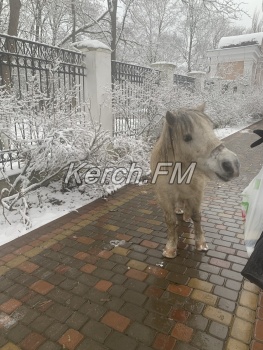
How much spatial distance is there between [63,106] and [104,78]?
2429 mm

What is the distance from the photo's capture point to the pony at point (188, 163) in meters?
2.35

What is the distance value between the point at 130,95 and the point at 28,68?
3.78m

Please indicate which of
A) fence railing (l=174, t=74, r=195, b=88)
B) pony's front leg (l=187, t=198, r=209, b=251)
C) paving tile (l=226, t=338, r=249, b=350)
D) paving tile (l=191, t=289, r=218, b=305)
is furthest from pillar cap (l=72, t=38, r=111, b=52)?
paving tile (l=226, t=338, r=249, b=350)

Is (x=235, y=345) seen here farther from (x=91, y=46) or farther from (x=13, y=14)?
(x=13, y=14)

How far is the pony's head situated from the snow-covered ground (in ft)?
8.48

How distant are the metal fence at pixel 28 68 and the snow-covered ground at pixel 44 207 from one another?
34.8 inches


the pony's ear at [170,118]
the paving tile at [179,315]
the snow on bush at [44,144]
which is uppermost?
the pony's ear at [170,118]

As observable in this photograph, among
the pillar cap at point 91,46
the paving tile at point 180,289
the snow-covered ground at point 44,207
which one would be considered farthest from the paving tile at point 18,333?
→ the pillar cap at point 91,46

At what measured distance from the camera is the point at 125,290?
2.62 m

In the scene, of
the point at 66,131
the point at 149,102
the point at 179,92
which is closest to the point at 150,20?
the point at 179,92

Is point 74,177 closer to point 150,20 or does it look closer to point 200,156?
point 200,156

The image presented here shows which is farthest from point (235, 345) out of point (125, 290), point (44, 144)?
point (44, 144)

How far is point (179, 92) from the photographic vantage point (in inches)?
376

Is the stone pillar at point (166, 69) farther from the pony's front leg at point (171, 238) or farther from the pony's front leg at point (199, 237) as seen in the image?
the pony's front leg at point (171, 238)
